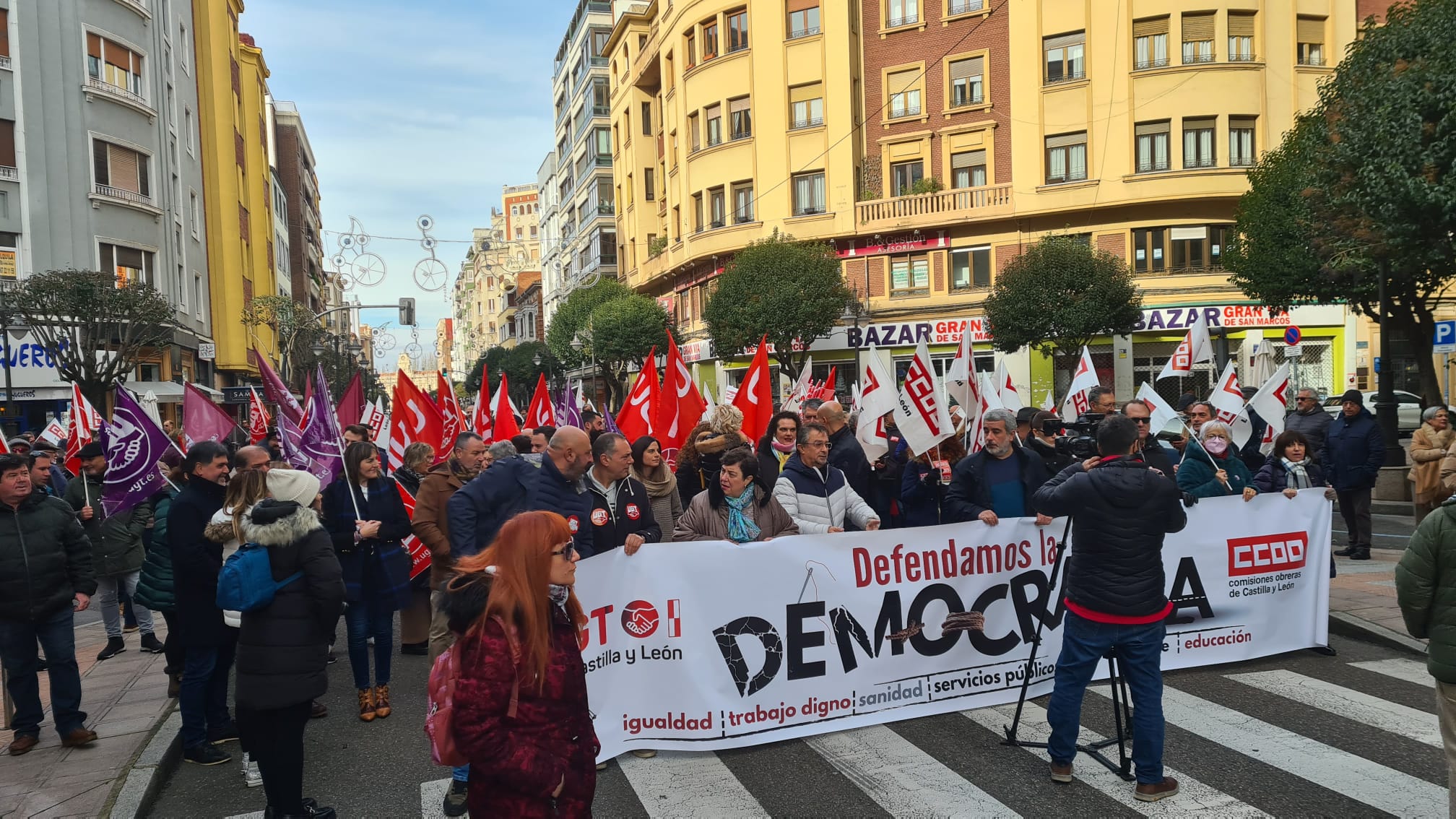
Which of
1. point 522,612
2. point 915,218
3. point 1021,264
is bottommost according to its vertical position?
point 522,612

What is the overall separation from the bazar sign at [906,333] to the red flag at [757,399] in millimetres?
23670

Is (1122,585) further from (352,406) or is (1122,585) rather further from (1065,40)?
(1065,40)

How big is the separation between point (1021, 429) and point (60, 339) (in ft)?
72.9

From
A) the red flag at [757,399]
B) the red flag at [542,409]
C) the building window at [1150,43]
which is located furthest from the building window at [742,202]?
the red flag at [757,399]

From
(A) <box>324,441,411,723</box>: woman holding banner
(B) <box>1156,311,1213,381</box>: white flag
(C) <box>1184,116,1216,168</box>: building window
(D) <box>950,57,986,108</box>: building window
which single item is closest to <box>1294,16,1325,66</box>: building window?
(C) <box>1184,116,1216,168</box>: building window

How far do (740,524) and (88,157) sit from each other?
29.7 m

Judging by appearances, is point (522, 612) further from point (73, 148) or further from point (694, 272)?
point (694, 272)

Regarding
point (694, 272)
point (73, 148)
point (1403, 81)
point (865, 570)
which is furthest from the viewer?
point (694, 272)

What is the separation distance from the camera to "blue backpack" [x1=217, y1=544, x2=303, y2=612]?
413cm

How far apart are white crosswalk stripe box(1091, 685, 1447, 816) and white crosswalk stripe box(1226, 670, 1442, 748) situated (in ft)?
1.77

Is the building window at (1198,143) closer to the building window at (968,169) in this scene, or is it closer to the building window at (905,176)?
the building window at (968,169)

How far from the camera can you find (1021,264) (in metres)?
30.0

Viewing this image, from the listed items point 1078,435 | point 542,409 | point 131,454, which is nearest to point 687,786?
point 1078,435

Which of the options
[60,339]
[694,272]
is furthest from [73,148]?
[694,272]
